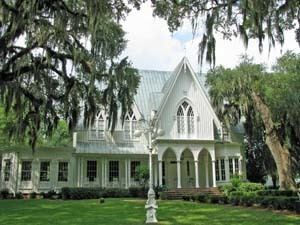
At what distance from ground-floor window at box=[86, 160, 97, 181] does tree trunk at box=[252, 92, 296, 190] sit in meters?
13.0

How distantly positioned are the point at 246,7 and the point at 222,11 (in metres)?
1.54

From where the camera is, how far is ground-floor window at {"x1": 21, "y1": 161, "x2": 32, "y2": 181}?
29.2m

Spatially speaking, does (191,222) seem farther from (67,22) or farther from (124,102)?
(67,22)

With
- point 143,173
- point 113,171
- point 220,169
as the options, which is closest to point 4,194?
point 113,171

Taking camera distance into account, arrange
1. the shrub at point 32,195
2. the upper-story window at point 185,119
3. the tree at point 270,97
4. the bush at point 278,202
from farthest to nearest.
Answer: the upper-story window at point 185,119 → the shrub at point 32,195 → the tree at point 270,97 → the bush at point 278,202

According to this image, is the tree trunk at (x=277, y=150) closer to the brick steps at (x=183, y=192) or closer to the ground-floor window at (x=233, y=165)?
the brick steps at (x=183, y=192)

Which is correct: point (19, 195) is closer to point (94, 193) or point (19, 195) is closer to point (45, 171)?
point (45, 171)

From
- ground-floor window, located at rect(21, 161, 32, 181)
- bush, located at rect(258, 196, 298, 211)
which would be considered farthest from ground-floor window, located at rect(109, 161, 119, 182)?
bush, located at rect(258, 196, 298, 211)

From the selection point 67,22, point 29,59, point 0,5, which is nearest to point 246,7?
point 67,22

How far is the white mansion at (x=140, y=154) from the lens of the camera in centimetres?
2923

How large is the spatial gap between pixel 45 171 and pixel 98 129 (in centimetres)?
513

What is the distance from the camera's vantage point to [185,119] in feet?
98.8

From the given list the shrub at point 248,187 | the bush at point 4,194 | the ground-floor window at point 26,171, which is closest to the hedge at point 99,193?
the ground-floor window at point 26,171

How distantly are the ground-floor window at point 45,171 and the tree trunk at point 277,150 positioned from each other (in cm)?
1614
